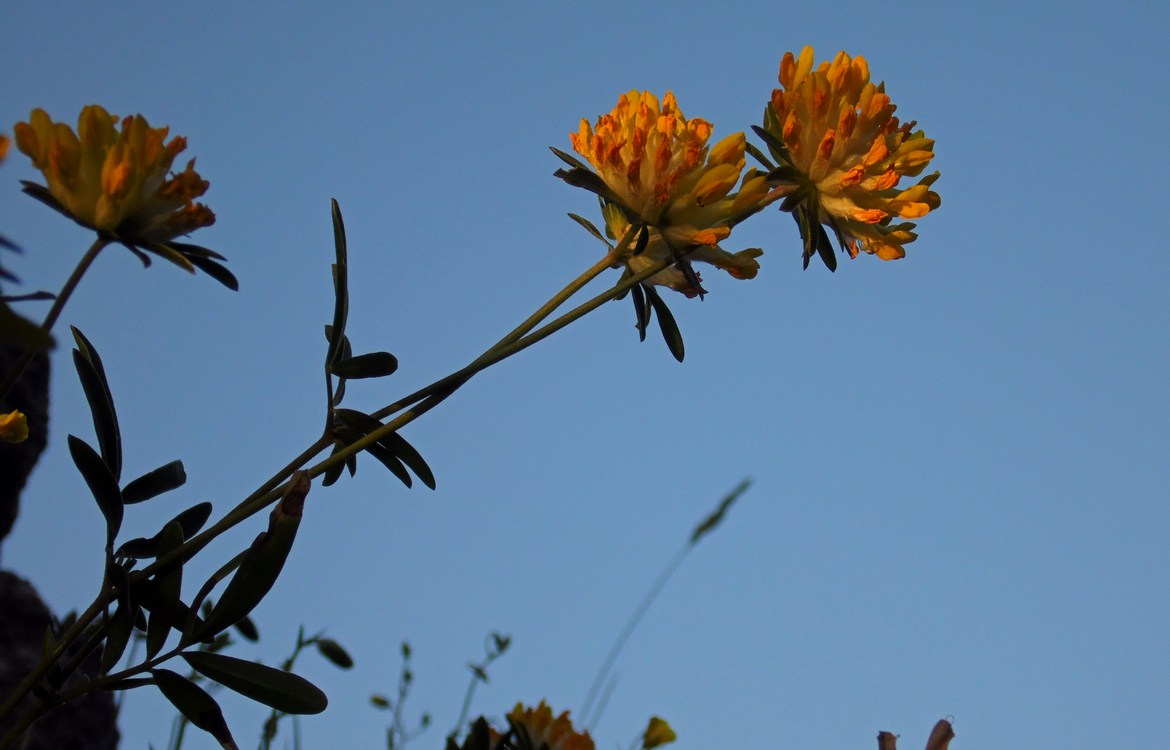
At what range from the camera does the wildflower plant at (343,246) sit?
0.95 m

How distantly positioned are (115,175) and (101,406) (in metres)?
0.32

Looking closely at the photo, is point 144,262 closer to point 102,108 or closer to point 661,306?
point 102,108

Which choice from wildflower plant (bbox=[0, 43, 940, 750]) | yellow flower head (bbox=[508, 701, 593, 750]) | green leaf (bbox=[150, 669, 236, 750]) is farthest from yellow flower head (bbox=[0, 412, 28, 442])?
yellow flower head (bbox=[508, 701, 593, 750])

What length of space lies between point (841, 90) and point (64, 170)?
3.01 feet

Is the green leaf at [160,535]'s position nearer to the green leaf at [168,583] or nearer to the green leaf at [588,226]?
the green leaf at [168,583]

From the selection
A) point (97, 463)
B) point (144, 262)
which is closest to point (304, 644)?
point (97, 463)

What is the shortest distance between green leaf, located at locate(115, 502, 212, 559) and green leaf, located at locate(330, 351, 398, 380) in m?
0.22

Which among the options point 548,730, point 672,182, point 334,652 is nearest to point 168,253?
point 672,182

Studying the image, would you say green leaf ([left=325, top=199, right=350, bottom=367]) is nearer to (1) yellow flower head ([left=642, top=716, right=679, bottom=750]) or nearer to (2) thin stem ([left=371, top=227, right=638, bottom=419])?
(2) thin stem ([left=371, top=227, right=638, bottom=419])

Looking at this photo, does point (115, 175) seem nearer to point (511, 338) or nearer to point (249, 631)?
point (511, 338)

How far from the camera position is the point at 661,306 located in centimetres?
138

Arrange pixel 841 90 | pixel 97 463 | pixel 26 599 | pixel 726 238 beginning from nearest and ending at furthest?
pixel 97 463 → pixel 726 238 → pixel 841 90 → pixel 26 599

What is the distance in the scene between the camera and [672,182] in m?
1.25

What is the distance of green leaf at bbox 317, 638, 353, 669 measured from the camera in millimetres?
2432
